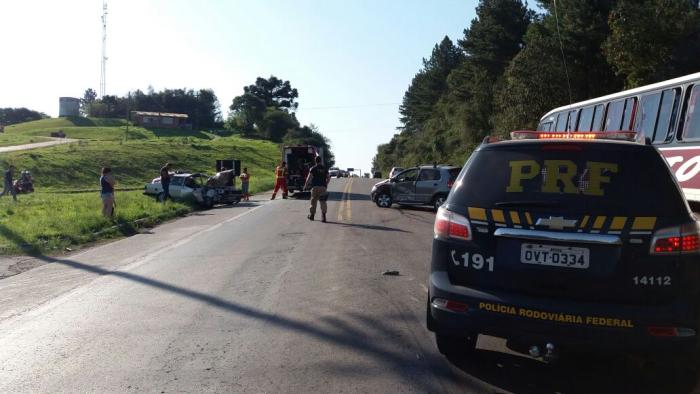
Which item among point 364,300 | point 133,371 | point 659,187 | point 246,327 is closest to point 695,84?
point 364,300

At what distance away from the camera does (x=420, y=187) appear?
940 inches

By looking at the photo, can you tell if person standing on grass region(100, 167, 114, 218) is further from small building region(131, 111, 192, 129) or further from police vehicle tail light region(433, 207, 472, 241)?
small building region(131, 111, 192, 129)

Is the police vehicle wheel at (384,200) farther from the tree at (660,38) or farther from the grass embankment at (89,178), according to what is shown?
the tree at (660,38)

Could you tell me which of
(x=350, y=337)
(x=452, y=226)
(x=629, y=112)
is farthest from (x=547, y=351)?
(x=629, y=112)

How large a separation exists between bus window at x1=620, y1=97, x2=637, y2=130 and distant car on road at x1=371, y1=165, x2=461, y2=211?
8.19 m

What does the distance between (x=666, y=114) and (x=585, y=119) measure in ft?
15.3

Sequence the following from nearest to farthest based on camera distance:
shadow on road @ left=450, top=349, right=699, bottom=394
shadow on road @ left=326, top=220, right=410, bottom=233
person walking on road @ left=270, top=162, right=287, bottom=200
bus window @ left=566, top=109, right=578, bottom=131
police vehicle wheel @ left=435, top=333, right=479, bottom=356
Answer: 1. shadow on road @ left=450, top=349, right=699, bottom=394
2. police vehicle wheel @ left=435, top=333, right=479, bottom=356
3. shadow on road @ left=326, top=220, right=410, bottom=233
4. bus window @ left=566, top=109, right=578, bottom=131
5. person walking on road @ left=270, top=162, right=287, bottom=200

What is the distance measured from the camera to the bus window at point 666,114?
1288 cm

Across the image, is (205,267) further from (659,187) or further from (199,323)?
(659,187)

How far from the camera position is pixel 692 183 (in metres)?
11.4

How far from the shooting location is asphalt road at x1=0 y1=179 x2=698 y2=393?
5055 millimetres

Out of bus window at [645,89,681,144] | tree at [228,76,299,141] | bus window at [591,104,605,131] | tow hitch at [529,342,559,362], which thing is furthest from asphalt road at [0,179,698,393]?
tree at [228,76,299,141]

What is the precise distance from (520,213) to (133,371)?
130 inches

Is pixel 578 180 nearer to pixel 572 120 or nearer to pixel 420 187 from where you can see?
pixel 572 120
